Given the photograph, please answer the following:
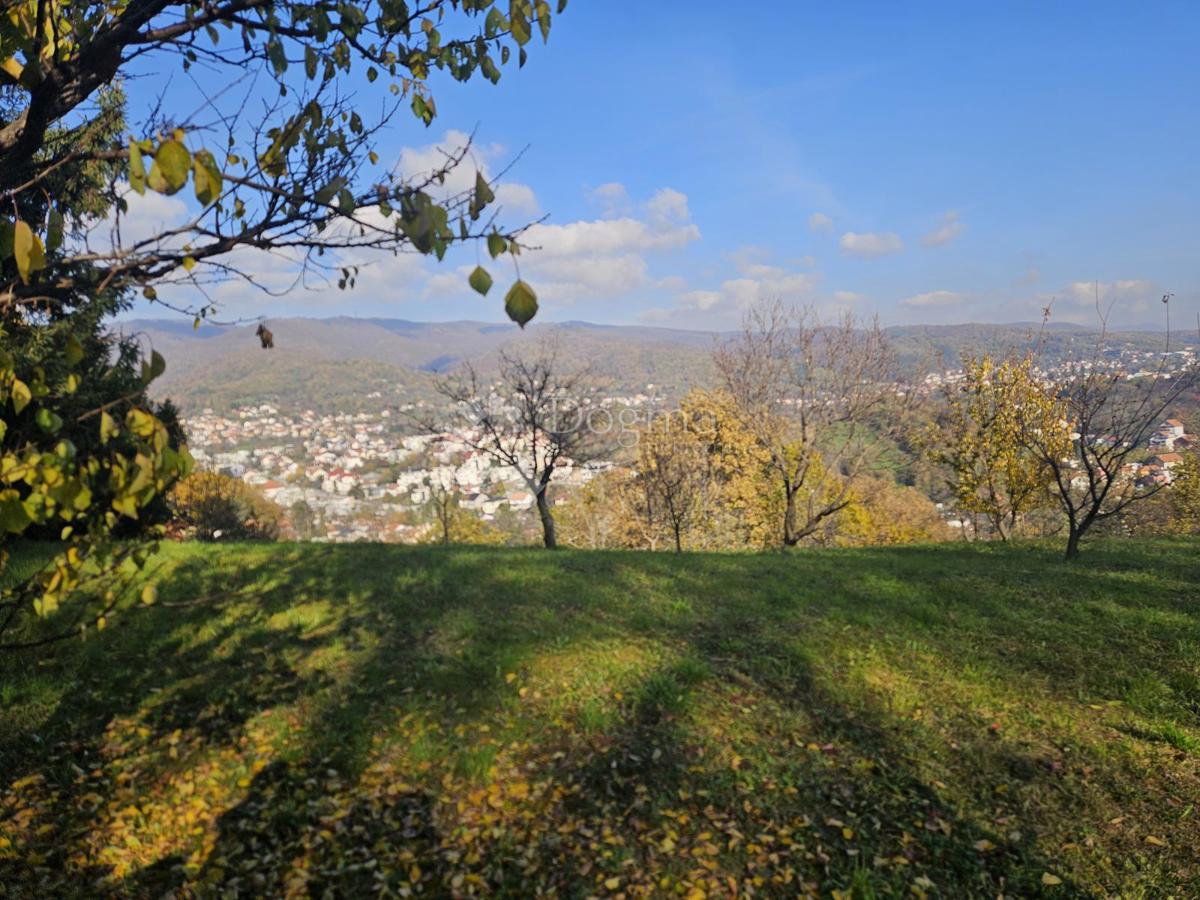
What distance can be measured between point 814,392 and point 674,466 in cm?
1073

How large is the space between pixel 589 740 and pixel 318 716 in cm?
286

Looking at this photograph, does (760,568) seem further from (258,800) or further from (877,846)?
(258,800)

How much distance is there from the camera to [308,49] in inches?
111

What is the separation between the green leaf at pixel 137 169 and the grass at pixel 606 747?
226 centimetres

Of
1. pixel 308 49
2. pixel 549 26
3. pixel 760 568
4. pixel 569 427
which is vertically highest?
pixel 549 26

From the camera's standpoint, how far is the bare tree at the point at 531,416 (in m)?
19.0

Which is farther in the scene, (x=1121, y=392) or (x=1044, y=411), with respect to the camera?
(x=1044, y=411)

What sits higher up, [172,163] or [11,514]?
[172,163]

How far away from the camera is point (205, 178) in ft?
5.54

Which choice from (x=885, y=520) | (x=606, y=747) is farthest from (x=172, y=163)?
(x=885, y=520)

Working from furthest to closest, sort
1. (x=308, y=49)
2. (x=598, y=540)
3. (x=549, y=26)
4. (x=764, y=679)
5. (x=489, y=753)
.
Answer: (x=598, y=540), (x=764, y=679), (x=489, y=753), (x=549, y=26), (x=308, y=49)

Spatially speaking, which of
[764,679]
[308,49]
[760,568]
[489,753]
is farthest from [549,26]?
[760,568]

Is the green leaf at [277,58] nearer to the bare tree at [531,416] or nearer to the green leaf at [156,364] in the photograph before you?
the green leaf at [156,364]

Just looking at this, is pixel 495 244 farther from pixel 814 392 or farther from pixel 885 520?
pixel 885 520
